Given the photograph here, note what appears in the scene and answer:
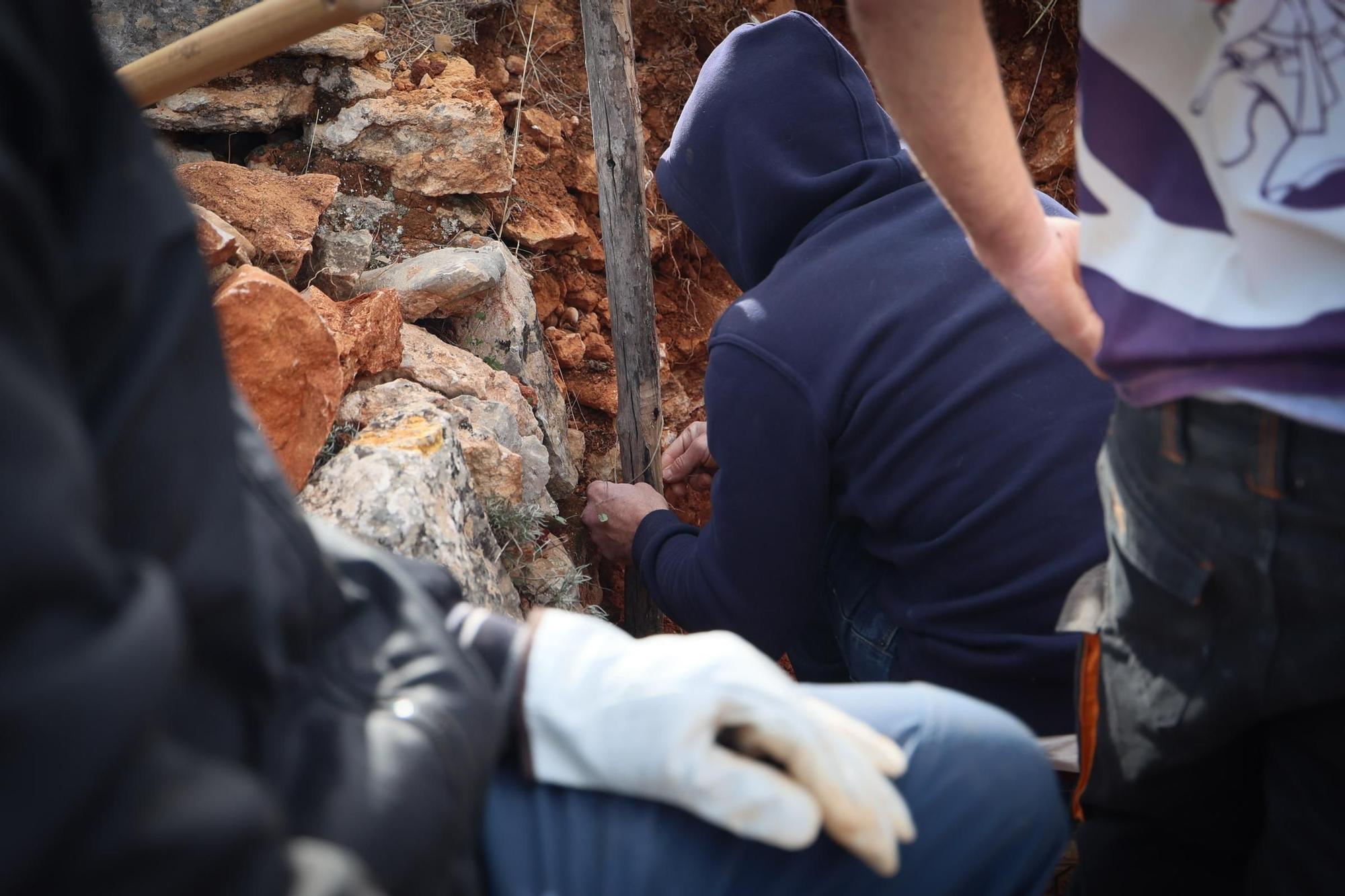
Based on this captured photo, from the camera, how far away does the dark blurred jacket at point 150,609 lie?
51cm

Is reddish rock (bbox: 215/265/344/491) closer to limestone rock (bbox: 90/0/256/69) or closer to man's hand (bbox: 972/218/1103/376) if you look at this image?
limestone rock (bbox: 90/0/256/69)

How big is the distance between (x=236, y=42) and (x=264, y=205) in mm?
971

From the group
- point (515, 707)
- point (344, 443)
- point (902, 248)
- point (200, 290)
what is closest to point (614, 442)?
point (344, 443)

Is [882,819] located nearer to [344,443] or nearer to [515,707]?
[515,707]

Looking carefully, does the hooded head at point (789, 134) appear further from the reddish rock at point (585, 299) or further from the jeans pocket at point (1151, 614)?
the reddish rock at point (585, 299)

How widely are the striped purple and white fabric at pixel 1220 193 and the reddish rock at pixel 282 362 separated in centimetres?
149

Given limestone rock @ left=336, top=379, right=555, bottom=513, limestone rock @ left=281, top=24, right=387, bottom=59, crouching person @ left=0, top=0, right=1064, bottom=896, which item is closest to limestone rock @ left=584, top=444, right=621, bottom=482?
limestone rock @ left=336, top=379, right=555, bottom=513

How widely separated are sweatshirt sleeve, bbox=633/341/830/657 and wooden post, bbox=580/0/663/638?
0.75 metres

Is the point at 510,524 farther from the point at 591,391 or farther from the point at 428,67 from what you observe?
the point at 428,67

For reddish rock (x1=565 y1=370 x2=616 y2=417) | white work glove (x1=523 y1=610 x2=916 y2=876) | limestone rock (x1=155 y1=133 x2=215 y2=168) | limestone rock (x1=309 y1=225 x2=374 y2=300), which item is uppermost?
limestone rock (x1=155 y1=133 x2=215 y2=168)

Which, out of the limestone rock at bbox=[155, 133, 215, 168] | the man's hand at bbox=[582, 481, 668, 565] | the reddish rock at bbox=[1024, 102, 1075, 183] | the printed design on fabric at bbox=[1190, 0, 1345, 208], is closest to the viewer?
the printed design on fabric at bbox=[1190, 0, 1345, 208]

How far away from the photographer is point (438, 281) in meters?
2.68

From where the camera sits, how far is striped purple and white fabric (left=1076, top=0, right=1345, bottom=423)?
89 centimetres

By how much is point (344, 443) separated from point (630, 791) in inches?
57.0
